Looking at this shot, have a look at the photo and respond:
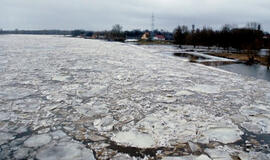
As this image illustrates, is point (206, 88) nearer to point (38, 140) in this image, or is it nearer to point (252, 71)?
point (38, 140)

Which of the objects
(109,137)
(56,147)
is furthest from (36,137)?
(109,137)

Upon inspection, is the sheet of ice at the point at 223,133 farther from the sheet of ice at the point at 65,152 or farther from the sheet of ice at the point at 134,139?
the sheet of ice at the point at 65,152

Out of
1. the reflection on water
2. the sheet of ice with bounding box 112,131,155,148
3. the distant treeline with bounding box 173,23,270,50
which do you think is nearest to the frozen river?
the sheet of ice with bounding box 112,131,155,148

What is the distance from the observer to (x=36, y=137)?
2.46 meters

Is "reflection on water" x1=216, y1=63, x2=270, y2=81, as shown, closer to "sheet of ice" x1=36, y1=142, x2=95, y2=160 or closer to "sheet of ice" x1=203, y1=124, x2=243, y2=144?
"sheet of ice" x1=203, y1=124, x2=243, y2=144

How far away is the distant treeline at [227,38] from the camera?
3344 centimetres

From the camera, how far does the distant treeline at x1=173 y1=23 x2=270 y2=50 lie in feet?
110

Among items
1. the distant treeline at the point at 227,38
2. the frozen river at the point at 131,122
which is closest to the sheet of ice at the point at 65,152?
the frozen river at the point at 131,122

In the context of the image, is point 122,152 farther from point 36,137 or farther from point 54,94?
point 54,94

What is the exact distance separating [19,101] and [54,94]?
660 millimetres

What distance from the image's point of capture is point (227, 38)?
118ft

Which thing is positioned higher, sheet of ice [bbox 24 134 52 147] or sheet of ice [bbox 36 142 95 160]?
sheet of ice [bbox 24 134 52 147]

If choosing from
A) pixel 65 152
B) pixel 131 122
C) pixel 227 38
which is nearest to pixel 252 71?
pixel 131 122

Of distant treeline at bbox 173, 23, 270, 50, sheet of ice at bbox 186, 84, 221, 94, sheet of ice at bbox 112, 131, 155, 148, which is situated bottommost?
sheet of ice at bbox 112, 131, 155, 148
